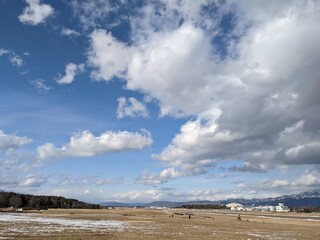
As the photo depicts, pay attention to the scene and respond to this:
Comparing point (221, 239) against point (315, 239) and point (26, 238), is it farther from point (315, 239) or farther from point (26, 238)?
point (26, 238)

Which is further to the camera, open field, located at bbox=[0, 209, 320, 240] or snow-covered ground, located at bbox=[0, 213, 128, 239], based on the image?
snow-covered ground, located at bbox=[0, 213, 128, 239]

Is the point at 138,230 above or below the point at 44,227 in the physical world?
below

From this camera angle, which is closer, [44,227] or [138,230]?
[44,227]

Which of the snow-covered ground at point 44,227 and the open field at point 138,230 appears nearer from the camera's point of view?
the open field at point 138,230

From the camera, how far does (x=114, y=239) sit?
45.8 m

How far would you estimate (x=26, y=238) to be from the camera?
139 feet

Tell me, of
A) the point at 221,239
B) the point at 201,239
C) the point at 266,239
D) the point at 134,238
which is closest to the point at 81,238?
the point at 134,238

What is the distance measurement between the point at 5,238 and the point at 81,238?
8.07 m

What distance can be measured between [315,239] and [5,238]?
3982 cm

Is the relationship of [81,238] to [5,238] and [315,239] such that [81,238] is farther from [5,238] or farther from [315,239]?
[315,239]

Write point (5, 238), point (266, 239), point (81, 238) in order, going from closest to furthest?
point (5, 238), point (81, 238), point (266, 239)

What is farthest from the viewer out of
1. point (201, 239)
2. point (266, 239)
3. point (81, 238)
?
point (266, 239)

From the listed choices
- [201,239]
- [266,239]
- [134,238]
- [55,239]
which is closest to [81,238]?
[55,239]

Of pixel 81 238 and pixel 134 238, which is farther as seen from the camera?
pixel 134 238
